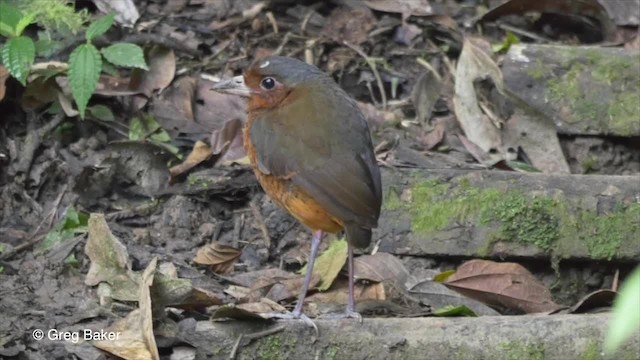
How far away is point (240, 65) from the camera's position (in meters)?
4.71

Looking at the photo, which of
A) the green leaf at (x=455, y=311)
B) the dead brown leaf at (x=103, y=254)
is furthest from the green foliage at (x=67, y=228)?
the green leaf at (x=455, y=311)

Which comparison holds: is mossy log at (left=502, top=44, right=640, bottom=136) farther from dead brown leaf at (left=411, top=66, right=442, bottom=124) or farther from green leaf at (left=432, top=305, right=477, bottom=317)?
green leaf at (left=432, top=305, right=477, bottom=317)

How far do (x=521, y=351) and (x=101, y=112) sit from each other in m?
2.25

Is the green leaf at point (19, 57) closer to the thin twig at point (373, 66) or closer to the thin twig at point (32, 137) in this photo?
the thin twig at point (32, 137)

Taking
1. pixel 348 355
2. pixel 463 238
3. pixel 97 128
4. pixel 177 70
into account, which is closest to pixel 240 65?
pixel 177 70

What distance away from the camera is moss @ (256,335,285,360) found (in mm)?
2725

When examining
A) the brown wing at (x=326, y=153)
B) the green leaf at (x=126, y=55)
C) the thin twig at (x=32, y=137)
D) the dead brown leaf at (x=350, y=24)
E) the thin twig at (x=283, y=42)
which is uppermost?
the brown wing at (x=326, y=153)

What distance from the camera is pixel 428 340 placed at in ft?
8.98

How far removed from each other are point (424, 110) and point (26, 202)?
5.98ft

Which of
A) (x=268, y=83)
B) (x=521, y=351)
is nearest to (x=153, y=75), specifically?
(x=268, y=83)

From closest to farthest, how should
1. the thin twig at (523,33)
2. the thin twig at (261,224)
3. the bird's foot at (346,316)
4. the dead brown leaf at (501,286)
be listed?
the bird's foot at (346,316) → the dead brown leaf at (501,286) → the thin twig at (261,224) → the thin twig at (523,33)

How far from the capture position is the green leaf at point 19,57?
3.84m

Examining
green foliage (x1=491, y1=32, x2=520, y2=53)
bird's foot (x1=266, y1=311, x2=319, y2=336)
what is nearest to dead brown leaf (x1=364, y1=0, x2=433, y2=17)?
green foliage (x1=491, y1=32, x2=520, y2=53)

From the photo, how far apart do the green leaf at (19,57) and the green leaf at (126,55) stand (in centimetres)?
34
